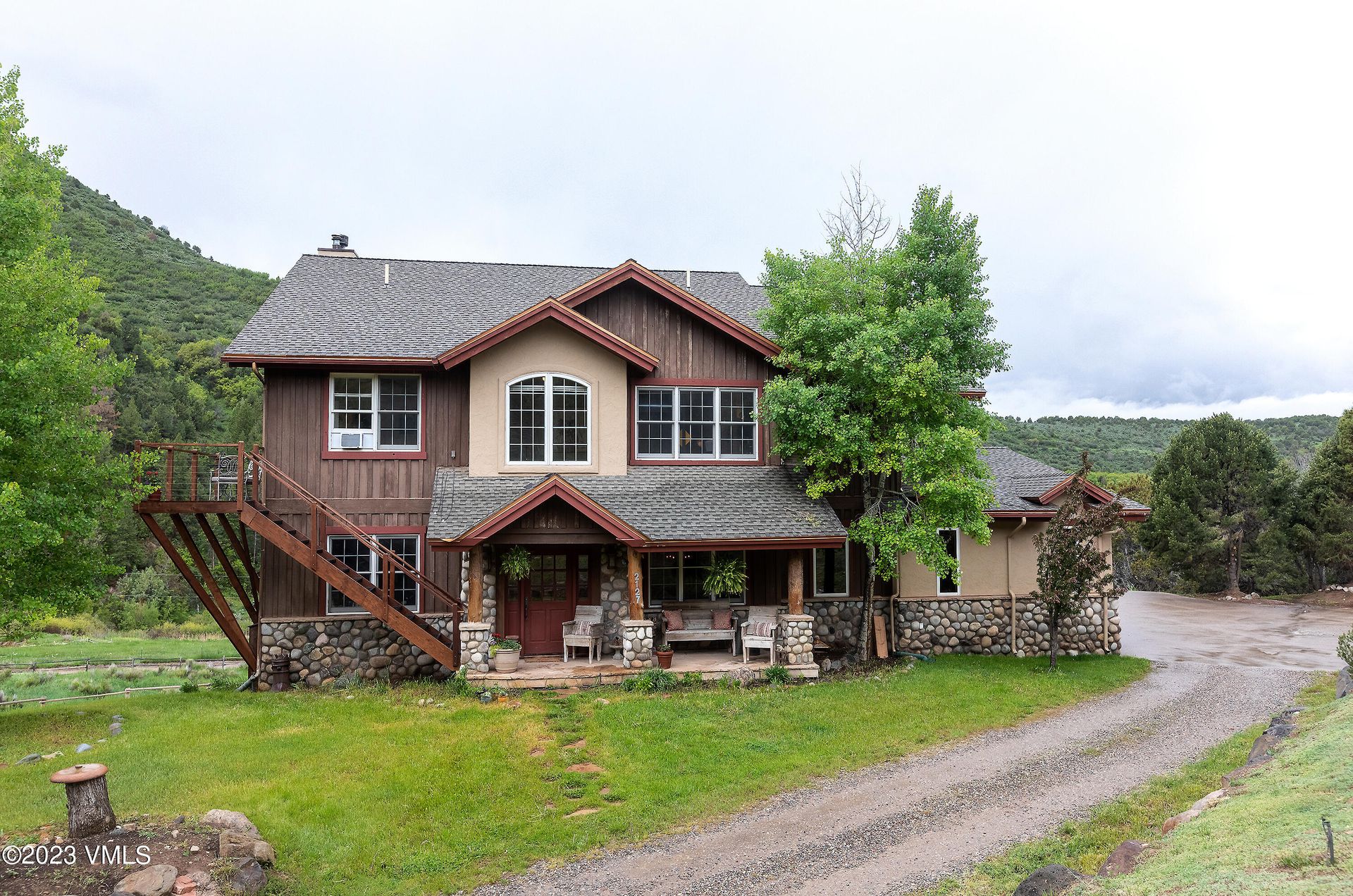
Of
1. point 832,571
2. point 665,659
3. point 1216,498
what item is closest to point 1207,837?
point 665,659

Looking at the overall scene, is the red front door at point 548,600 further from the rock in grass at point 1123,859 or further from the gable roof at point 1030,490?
the rock in grass at point 1123,859

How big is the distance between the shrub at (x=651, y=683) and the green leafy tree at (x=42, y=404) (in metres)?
8.95

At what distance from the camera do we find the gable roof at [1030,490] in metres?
17.2

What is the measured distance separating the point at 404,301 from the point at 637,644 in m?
10.0

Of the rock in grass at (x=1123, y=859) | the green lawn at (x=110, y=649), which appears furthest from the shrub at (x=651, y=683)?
the green lawn at (x=110, y=649)

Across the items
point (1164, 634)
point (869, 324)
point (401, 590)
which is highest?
point (869, 324)

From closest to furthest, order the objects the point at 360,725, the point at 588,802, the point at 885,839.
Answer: the point at 885,839 < the point at 588,802 < the point at 360,725

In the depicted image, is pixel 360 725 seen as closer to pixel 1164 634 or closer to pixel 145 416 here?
pixel 1164 634

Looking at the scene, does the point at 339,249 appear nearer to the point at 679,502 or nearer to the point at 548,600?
the point at 548,600

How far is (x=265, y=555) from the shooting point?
1516cm

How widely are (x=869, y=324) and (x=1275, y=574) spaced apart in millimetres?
29059

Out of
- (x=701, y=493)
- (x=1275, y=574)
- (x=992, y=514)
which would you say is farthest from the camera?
(x=1275, y=574)

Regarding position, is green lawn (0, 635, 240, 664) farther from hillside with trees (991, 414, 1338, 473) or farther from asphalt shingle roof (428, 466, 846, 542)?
hillside with trees (991, 414, 1338, 473)

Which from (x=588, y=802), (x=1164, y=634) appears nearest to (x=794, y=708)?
(x=588, y=802)
